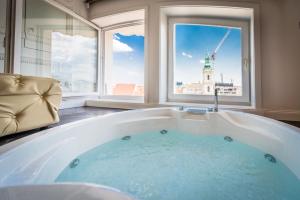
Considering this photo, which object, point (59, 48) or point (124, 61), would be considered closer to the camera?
point (59, 48)

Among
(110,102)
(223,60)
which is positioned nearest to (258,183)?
(223,60)

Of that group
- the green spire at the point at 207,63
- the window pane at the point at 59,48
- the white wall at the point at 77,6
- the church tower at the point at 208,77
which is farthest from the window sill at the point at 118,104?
the white wall at the point at 77,6

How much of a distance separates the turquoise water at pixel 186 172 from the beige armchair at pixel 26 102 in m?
0.34

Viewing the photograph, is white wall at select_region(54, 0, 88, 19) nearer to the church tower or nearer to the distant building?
the distant building

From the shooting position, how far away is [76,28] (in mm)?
2137

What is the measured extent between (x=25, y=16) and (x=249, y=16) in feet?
7.72

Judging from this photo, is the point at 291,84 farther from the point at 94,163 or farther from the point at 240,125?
the point at 94,163

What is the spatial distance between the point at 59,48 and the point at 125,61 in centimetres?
91

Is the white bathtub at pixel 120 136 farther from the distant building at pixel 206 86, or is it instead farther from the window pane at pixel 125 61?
the window pane at pixel 125 61

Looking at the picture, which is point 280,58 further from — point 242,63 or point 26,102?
point 26,102

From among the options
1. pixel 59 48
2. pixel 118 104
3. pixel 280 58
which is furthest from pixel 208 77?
pixel 59 48

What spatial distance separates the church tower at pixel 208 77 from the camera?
6.91 ft

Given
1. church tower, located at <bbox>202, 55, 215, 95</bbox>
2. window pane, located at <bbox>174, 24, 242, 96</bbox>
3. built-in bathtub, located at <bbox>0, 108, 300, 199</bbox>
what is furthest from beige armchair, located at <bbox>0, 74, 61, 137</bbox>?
church tower, located at <bbox>202, 55, 215, 95</bbox>

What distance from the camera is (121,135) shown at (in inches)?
51.5
